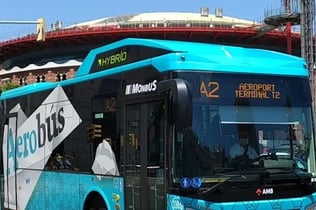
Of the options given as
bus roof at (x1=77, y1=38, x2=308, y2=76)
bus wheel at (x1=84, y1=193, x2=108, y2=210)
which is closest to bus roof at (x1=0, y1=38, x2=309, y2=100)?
bus roof at (x1=77, y1=38, x2=308, y2=76)

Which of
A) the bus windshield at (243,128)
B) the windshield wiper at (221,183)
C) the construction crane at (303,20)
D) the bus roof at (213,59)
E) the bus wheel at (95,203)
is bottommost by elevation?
A: the bus wheel at (95,203)

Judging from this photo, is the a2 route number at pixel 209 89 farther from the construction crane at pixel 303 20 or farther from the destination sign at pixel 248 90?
the construction crane at pixel 303 20

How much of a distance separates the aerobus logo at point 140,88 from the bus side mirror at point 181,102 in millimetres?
849

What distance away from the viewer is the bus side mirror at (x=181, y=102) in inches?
245

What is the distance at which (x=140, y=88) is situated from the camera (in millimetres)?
7543

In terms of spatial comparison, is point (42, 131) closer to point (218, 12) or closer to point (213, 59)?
point (213, 59)

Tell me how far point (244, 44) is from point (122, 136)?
191 feet

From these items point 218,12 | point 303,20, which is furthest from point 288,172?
point 218,12

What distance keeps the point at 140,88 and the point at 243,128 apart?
1461 millimetres

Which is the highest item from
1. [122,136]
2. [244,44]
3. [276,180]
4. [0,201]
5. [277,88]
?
[244,44]

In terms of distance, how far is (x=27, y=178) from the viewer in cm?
1117

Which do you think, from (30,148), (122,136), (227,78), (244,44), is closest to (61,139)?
(30,148)

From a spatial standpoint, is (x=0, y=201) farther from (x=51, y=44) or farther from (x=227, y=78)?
(x=51, y=44)

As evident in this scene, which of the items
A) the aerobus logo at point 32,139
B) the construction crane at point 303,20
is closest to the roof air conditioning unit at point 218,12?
the construction crane at point 303,20
